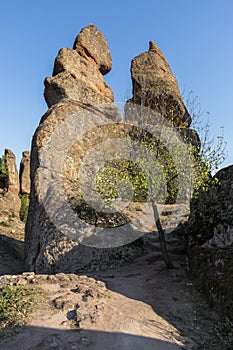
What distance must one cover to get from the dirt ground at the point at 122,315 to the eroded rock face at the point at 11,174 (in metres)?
31.5

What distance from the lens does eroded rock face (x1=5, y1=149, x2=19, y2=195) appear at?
41969 mm

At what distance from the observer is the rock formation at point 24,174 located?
44634 millimetres

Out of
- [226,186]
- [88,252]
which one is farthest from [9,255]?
[226,186]

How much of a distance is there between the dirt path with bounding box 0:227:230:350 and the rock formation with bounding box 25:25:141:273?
2778mm

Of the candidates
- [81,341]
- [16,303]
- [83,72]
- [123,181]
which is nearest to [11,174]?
[83,72]

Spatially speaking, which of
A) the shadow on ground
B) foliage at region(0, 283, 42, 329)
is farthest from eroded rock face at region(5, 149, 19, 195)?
the shadow on ground

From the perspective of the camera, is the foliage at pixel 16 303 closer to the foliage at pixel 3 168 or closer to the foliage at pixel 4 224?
the foliage at pixel 4 224

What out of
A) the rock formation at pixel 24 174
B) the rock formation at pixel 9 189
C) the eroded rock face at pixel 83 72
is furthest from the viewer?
the rock formation at pixel 24 174

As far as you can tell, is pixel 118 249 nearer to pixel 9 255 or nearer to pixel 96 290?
pixel 96 290

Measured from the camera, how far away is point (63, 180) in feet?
57.4

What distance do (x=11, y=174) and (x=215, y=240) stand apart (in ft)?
117

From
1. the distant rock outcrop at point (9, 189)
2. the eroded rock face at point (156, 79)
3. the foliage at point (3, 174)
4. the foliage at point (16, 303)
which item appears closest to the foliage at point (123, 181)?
the foliage at point (16, 303)

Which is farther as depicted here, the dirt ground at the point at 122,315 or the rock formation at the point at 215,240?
the rock formation at the point at 215,240

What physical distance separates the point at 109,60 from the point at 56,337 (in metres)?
33.7
